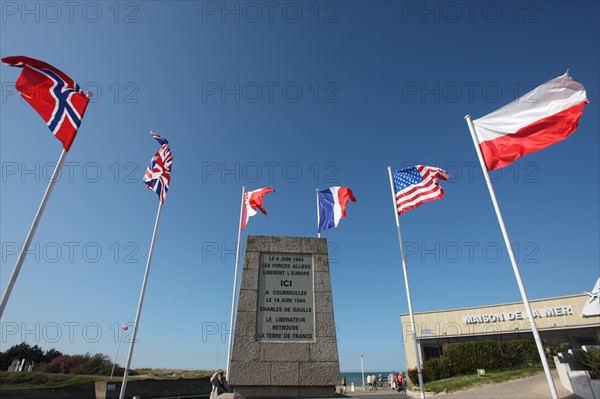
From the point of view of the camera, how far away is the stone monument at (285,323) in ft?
24.8

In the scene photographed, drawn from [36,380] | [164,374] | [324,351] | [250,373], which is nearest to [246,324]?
[250,373]

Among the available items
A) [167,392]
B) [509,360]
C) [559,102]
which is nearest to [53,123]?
[559,102]

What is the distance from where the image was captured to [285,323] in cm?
810

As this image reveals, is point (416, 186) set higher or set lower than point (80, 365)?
higher

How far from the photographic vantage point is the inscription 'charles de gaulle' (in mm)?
8008

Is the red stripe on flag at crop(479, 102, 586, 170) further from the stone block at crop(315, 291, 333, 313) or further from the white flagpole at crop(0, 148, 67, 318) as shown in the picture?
the white flagpole at crop(0, 148, 67, 318)

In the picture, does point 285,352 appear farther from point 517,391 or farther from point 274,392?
point 517,391

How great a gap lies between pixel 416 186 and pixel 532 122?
208 inches

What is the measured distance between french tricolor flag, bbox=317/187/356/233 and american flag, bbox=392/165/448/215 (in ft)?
6.81

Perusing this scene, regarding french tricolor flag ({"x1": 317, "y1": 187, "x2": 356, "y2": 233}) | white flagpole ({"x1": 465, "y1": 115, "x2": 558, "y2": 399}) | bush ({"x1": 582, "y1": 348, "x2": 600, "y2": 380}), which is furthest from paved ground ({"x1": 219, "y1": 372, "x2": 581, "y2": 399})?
french tricolor flag ({"x1": 317, "y1": 187, "x2": 356, "y2": 233})

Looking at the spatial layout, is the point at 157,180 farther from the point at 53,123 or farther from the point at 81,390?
the point at 81,390

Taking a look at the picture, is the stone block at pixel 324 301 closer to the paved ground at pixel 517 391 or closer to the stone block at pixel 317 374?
the stone block at pixel 317 374

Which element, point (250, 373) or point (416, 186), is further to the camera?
point (416, 186)

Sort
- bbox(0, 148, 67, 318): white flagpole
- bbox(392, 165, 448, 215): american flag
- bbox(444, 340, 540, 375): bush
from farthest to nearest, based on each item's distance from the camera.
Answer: bbox(444, 340, 540, 375): bush, bbox(392, 165, 448, 215): american flag, bbox(0, 148, 67, 318): white flagpole
